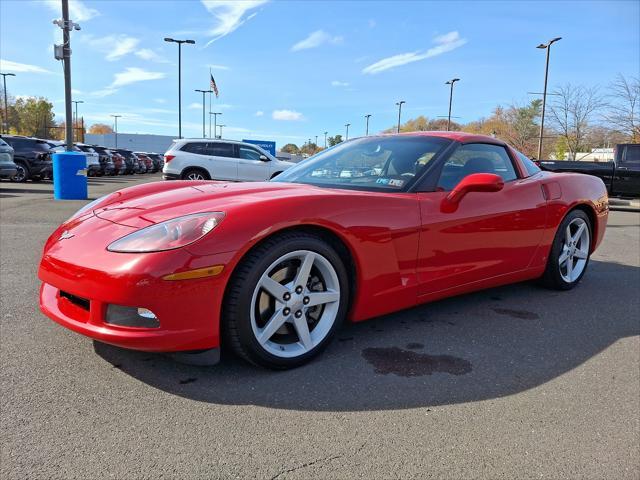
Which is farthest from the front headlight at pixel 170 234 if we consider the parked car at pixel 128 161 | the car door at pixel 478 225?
the parked car at pixel 128 161

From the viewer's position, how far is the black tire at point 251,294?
232 centimetres

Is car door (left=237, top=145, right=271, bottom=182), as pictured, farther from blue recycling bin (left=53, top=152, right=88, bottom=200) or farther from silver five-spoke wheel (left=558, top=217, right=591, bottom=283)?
silver five-spoke wheel (left=558, top=217, right=591, bottom=283)

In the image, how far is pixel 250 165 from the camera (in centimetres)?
1459

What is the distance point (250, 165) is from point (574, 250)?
11265mm

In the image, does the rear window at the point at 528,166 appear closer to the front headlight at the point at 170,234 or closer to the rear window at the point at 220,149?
the front headlight at the point at 170,234

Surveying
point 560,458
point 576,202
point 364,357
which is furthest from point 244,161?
point 560,458

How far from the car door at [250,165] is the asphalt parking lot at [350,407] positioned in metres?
11.4

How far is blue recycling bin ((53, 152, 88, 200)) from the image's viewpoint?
1130 cm

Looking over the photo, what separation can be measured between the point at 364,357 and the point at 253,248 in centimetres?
93

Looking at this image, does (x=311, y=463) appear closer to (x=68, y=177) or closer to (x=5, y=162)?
(x=68, y=177)

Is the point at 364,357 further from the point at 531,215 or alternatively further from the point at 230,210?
the point at 531,215

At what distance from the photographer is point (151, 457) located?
1824mm

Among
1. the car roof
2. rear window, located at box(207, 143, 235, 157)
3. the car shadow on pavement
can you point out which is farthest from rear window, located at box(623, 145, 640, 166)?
the car roof

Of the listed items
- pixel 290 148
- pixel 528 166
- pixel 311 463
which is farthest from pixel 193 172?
pixel 290 148
